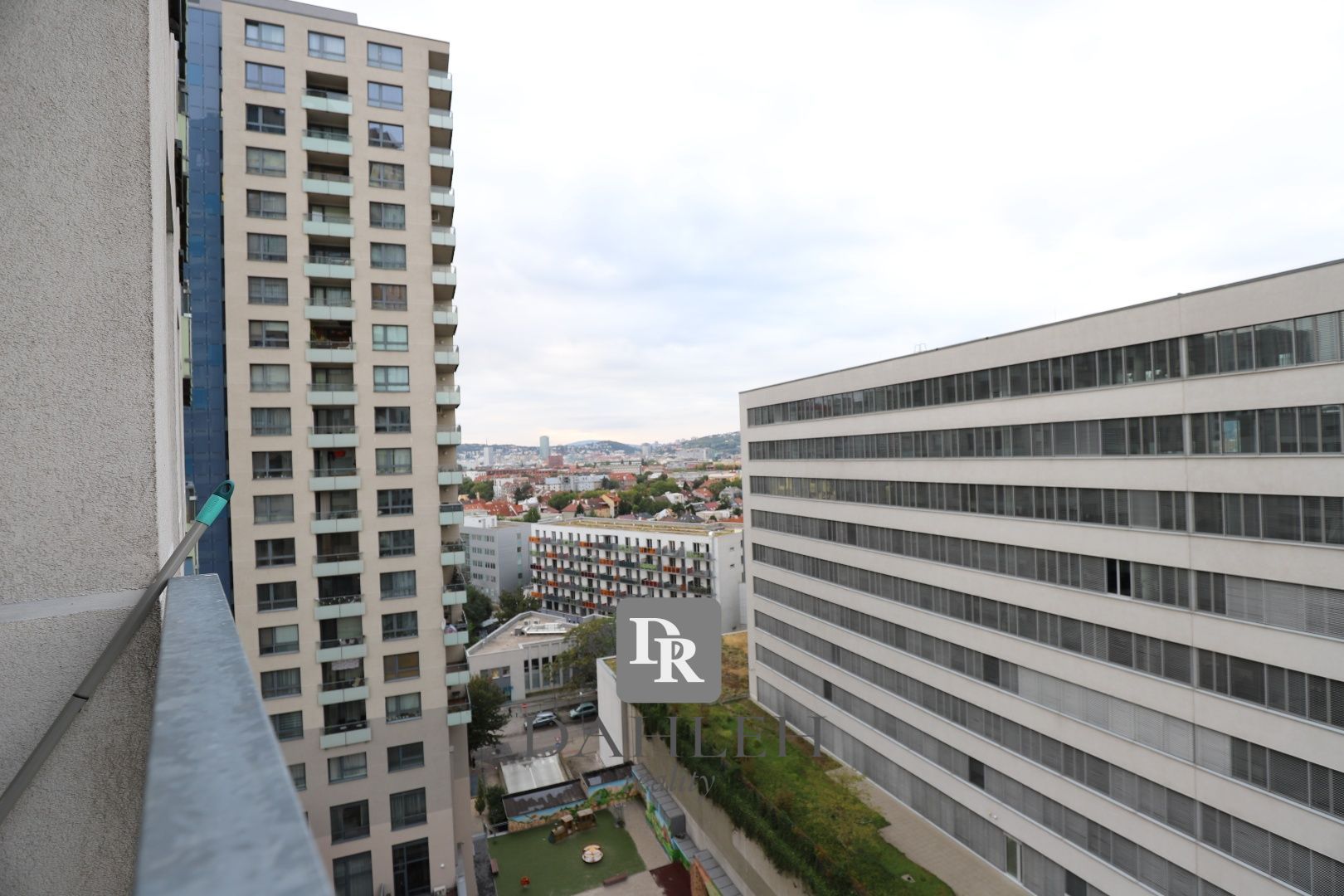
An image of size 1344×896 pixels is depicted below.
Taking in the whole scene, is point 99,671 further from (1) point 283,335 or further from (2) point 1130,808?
(2) point 1130,808

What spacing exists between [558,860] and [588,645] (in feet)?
50.6

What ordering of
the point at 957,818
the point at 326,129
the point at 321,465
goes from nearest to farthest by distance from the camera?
1. the point at 321,465
2. the point at 326,129
3. the point at 957,818

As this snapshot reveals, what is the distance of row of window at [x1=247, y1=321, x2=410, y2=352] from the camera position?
18234 millimetres

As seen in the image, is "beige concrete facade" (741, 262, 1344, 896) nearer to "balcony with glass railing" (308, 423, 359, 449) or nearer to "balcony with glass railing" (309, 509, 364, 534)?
"balcony with glass railing" (309, 509, 364, 534)

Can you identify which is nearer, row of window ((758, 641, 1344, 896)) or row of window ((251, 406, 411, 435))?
row of window ((758, 641, 1344, 896))

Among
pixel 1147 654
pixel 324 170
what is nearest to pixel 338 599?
pixel 324 170

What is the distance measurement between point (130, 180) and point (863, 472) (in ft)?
80.4

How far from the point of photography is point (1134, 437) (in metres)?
15.7

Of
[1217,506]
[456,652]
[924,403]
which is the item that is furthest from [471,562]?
[1217,506]

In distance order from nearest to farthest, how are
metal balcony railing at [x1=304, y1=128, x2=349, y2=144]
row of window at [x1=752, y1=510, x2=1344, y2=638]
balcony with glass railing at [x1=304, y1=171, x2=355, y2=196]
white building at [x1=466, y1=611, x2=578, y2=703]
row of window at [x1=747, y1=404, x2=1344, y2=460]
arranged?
row of window at [x1=752, y1=510, x2=1344, y2=638], row of window at [x1=747, y1=404, x2=1344, y2=460], balcony with glass railing at [x1=304, y1=171, x2=355, y2=196], metal balcony railing at [x1=304, y1=128, x2=349, y2=144], white building at [x1=466, y1=611, x2=578, y2=703]

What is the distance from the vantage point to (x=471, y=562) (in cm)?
7088

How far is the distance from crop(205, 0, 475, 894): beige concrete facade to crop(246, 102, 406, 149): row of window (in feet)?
0.30

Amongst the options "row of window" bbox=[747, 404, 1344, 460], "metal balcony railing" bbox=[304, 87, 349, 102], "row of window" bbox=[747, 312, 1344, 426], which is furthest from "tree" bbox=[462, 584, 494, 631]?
"metal balcony railing" bbox=[304, 87, 349, 102]

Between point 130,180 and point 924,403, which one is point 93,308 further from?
point 924,403
